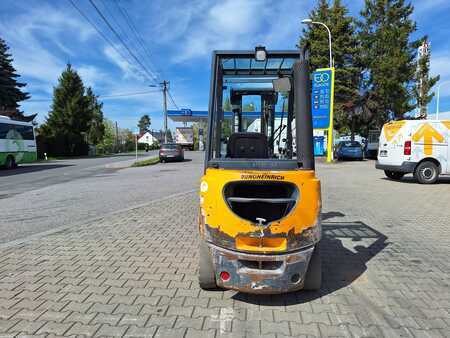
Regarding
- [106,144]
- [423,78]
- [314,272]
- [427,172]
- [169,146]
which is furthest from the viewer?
[106,144]

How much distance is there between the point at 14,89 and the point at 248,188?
1837 inches

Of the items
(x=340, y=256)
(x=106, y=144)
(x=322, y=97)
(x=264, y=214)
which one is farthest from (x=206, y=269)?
(x=106, y=144)

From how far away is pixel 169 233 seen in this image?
5730 mm

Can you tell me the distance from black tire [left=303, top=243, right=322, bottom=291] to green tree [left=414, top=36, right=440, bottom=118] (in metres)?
31.6

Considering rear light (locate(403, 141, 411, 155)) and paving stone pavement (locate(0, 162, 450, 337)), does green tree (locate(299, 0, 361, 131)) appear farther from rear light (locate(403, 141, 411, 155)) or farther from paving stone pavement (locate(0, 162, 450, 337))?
paving stone pavement (locate(0, 162, 450, 337))

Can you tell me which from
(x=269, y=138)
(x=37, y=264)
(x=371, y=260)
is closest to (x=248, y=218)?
(x=269, y=138)

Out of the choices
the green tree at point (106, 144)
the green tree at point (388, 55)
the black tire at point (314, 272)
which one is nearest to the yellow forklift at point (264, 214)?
the black tire at point (314, 272)

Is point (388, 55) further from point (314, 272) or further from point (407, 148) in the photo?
point (314, 272)

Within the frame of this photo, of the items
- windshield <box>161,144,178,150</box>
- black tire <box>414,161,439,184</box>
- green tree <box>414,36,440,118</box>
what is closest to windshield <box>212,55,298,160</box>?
black tire <box>414,161,439,184</box>

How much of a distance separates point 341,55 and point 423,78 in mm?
7406

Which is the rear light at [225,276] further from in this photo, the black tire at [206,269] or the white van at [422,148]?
the white van at [422,148]

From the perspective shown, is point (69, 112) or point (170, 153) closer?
point (170, 153)

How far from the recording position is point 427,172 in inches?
462

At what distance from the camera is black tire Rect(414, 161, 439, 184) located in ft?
38.2
